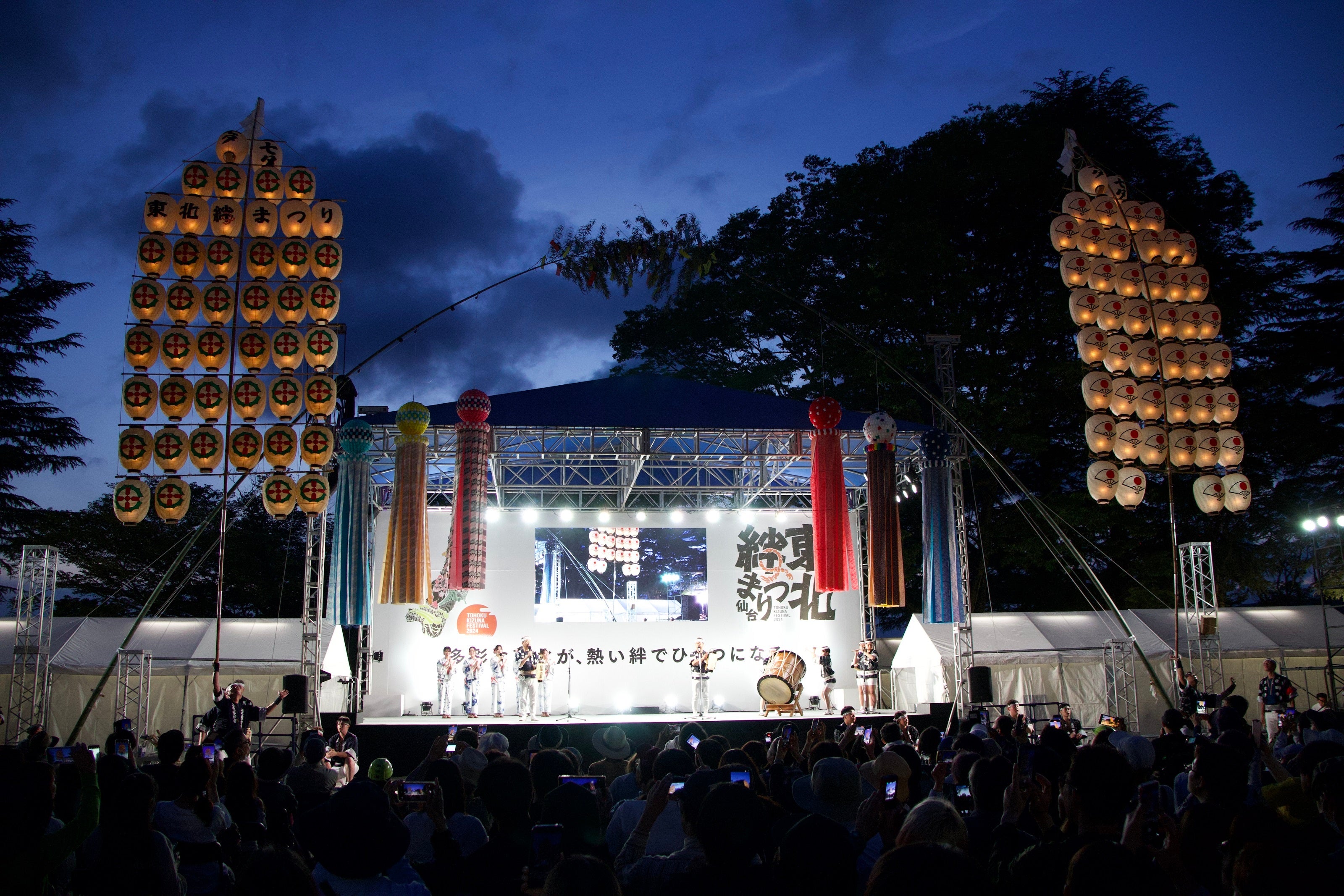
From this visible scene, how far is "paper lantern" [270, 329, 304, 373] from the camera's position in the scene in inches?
482

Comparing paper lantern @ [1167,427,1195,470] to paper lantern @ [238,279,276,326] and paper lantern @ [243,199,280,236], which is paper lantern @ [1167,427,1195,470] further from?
paper lantern @ [243,199,280,236]

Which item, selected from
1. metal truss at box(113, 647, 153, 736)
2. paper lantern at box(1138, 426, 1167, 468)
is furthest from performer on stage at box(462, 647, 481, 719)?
paper lantern at box(1138, 426, 1167, 468)

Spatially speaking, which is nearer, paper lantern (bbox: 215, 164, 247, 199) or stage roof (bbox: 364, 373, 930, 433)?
paper lantern (bbox: 215, 164, 247, 199)

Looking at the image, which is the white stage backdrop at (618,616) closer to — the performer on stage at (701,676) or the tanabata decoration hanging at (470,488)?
the performer on stage at (701,676)

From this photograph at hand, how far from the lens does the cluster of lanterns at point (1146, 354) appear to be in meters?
12.5

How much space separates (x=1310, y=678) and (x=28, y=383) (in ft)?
77.6

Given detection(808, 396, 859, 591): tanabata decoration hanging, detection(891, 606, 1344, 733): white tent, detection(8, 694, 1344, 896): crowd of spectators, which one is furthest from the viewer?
detection(891, 606, 1344, 733): white tent

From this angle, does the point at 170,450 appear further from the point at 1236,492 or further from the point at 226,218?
the point at 1236,492

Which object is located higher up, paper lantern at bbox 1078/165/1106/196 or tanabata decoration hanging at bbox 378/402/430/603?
paper lantern at bbox 1078/165/1106/196

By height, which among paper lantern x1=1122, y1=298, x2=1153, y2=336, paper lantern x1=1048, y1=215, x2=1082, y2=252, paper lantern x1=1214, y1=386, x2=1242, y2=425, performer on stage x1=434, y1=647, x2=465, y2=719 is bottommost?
performer on stage x1=434, y1=647, x2=465, y2=719

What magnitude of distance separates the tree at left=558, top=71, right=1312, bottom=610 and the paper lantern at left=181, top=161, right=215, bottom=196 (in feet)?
29.0

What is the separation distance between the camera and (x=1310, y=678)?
15.9 metres

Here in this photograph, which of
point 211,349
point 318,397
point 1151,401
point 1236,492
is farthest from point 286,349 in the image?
point 1236,492

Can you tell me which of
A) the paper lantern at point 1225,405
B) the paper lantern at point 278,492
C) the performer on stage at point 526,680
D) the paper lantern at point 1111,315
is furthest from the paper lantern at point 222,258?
the paper lantern at point 1225,405
